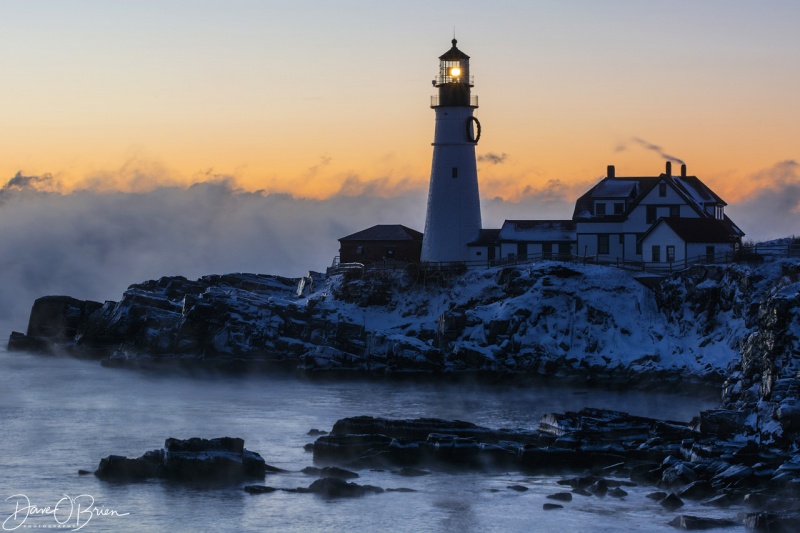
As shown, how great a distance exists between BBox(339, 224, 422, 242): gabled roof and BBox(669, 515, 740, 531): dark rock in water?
136 feet

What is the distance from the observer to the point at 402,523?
29.5 metres

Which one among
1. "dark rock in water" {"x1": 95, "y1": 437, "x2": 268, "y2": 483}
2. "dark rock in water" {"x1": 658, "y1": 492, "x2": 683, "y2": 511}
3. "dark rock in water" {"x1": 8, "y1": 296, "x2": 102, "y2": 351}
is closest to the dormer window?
"dark rock in water" {"x1": 8, "y1": 296, "x2": 102, "y2": 351}

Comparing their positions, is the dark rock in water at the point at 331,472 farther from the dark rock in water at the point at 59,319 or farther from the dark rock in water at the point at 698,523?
the dark rock in water at the point at 59,319

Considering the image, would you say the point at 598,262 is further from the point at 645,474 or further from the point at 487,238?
the point at 645,474

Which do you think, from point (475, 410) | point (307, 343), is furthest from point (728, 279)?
point (307, 343)

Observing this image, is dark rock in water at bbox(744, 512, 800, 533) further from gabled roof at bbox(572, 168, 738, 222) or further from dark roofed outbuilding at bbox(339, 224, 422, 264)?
dark roofed outbuilding at bbox(339, 224, 422, 264)

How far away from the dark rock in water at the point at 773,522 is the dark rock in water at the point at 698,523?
405 mm

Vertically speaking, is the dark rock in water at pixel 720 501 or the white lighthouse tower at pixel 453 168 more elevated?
the white lighthouse tower at pixel 453 168

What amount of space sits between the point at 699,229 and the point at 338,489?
34.5 m

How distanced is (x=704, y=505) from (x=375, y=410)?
59.6ft

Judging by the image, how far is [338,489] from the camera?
104ft

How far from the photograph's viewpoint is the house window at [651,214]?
64312 millimetres

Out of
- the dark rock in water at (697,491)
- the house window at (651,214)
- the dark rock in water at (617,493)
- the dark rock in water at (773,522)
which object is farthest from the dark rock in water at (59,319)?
the dark rock in water at (773,522)

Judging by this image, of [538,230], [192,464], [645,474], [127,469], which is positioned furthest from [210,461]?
[538,230]
